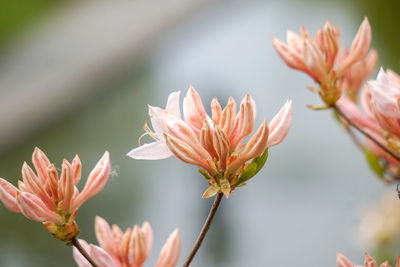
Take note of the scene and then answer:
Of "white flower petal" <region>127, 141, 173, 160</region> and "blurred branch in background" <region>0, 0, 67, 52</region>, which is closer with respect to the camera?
"white flower petal" <region>127, 141, 173, 160</region>

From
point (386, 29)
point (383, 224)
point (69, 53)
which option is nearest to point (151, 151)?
point (383, 224)

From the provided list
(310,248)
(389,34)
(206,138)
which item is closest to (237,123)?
(206,138)

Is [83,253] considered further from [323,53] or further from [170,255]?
[323,53]

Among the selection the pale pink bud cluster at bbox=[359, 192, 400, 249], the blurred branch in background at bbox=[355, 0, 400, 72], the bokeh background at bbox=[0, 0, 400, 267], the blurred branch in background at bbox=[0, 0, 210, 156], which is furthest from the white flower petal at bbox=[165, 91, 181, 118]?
the blurred branch in background at bbox=[0, 0, 210, 156]

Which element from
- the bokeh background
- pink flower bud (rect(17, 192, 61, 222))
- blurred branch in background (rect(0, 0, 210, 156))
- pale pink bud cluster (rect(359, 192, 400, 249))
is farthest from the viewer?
blurred branch in background (rect(0, 0, 210, 156))

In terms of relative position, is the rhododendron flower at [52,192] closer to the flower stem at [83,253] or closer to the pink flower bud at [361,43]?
the flower stem at [83,253]

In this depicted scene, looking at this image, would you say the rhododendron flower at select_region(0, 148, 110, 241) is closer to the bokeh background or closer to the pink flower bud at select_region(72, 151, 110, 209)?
the pink flower bud at select_region(72, 151, 110, 209)
